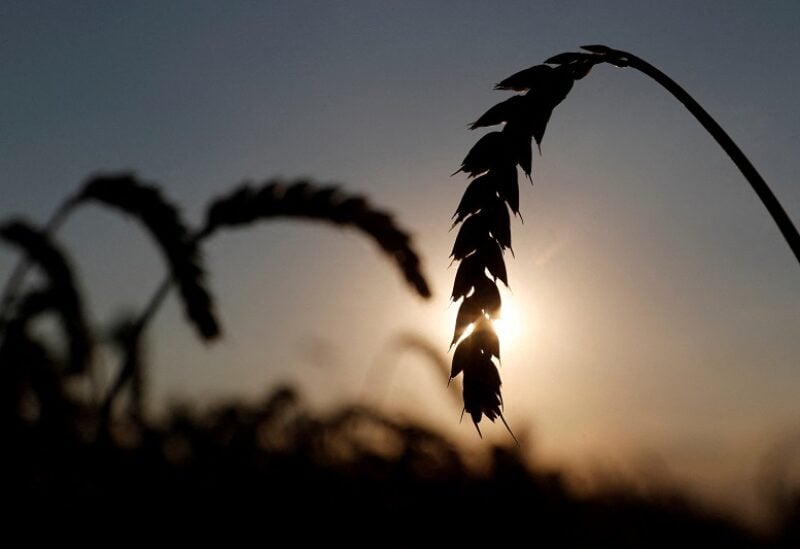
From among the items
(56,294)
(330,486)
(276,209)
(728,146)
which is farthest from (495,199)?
(330,486)

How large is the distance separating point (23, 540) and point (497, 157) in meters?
3.03

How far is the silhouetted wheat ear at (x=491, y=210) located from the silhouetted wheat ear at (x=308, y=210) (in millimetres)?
1956

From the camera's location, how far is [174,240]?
4.15 m

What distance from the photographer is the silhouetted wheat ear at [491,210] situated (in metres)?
2.11

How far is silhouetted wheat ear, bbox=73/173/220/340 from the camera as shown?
4148 millimetres

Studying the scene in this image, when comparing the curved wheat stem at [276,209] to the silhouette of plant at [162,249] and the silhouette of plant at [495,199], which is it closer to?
the silhouette of plant at [162,249]

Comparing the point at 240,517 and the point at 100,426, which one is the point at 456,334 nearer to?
the point at 100,426

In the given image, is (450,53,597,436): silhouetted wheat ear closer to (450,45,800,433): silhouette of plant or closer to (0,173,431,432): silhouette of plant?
(450,45,800,433): silhouette of plant

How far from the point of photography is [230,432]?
277 inches

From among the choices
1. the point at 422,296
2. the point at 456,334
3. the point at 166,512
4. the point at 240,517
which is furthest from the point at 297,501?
the point at 456,334

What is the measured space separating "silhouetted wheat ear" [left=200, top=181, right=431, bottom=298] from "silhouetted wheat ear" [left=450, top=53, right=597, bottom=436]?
196 centimetres

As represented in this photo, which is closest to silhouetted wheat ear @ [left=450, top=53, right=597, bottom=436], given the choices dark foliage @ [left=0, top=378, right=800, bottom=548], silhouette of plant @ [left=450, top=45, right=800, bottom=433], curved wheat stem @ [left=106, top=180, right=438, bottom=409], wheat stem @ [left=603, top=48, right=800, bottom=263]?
silhouette of plant @ [left=450, top=45, right=800, bottom=433]

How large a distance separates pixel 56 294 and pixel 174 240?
1.02 metres

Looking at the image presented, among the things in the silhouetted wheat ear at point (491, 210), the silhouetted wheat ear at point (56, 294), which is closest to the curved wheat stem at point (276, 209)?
the silhouetted wheat ear at point (56, 294)
